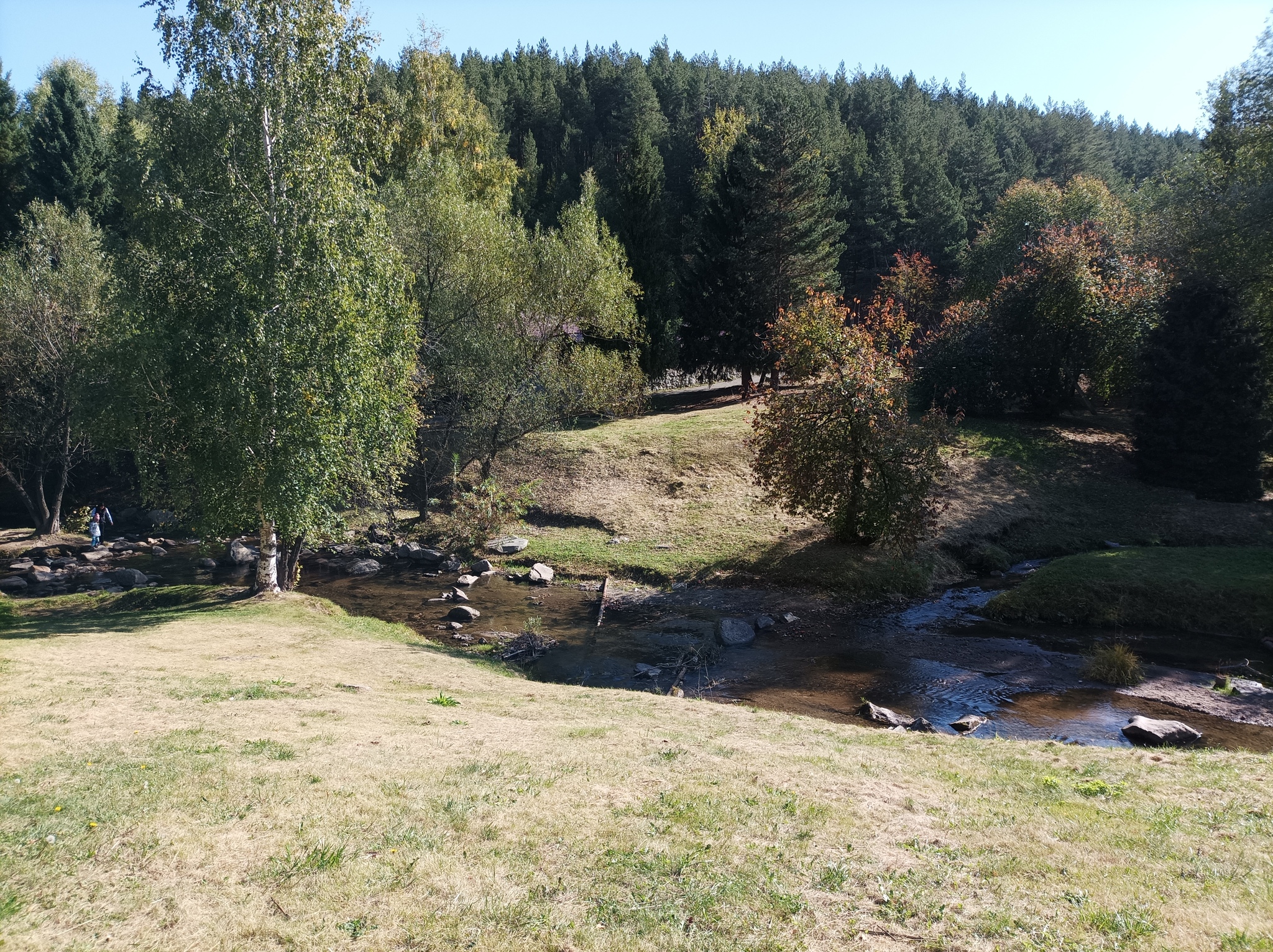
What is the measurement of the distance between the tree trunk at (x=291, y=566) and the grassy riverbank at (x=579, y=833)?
11942 mm

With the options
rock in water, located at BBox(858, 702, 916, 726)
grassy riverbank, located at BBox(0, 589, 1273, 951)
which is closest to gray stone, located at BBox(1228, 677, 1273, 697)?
grassy riverbank, located at BBox(0, 589, 1273, 951)

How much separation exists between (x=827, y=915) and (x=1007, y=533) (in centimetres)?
2715

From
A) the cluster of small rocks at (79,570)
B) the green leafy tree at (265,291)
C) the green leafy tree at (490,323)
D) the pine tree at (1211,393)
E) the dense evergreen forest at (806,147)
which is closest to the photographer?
the green leafy tree at (265,291)

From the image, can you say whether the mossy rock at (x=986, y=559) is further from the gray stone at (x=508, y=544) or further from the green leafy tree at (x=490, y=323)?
the green leafy tree at (x=490, y=323)

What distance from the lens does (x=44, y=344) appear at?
117ft

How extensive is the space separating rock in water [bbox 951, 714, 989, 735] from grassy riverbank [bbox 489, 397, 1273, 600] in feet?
31.8

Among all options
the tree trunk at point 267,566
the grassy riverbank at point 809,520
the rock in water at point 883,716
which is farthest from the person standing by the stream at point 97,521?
the rock in water at point 883,716

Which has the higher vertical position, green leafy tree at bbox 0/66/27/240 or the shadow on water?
green leafy tree at bbox 0/66/27/240

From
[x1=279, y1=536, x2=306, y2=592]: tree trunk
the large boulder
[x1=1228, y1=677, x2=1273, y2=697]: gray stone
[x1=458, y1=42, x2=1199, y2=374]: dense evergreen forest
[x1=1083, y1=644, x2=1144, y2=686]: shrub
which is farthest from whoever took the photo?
[x1=458, y1=42, x2=1199, y2=374]: dense evergreen forest

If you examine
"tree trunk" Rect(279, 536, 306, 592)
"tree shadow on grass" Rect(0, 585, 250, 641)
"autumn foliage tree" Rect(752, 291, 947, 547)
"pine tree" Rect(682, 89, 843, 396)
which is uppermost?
"pine tree" Rect(682, 89, 843, 396)

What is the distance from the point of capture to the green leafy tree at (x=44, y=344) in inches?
1385

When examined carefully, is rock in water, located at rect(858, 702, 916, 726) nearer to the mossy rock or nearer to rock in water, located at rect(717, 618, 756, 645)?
rock in water, located at rect(717, 618, 756, 645)

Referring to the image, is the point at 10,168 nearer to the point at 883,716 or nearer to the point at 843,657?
the point at 843,657

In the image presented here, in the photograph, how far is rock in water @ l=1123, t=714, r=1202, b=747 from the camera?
44.8ft
